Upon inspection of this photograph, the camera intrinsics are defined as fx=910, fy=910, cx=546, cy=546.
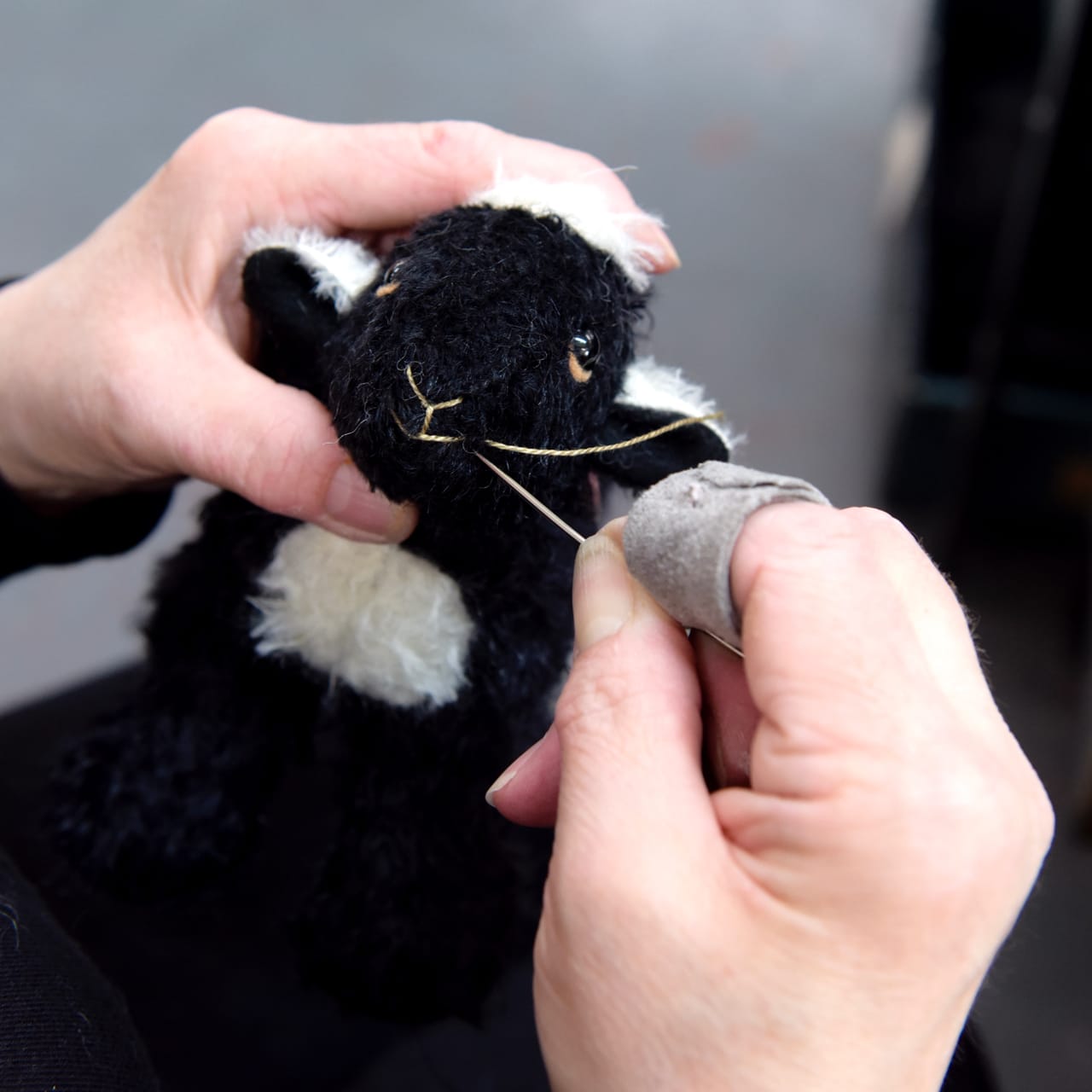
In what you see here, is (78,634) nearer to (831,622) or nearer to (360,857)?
(360,857)

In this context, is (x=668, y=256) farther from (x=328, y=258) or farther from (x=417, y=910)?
(x=417, y=910)

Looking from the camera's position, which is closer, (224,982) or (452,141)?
(452,141)

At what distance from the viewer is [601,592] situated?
0.47m

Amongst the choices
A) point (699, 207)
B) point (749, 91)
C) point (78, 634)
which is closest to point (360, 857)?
point (78, 634)

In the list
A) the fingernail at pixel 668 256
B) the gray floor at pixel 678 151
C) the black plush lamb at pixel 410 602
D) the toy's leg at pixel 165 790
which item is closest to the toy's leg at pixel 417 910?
the black plush lamb at pixel 410 602

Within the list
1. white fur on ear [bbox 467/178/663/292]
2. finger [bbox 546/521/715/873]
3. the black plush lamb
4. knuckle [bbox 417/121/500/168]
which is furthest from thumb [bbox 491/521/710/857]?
knuckle [bbox 417/121/500/168]

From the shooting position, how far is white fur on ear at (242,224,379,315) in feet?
2.00

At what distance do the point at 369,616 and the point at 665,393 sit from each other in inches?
10.4

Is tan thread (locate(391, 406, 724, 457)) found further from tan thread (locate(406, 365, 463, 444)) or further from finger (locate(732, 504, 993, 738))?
finger (locate(732, 504, 993, 738))

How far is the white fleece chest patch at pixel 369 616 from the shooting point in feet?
2.17

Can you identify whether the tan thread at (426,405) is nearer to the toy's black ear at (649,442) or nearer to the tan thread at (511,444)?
the tan thread at (511,444)

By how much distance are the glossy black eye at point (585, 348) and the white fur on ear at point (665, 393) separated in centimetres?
4

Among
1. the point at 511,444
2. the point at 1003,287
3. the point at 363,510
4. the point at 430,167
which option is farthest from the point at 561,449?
the point at 1003,287

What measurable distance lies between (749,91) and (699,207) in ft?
A: 0.59
